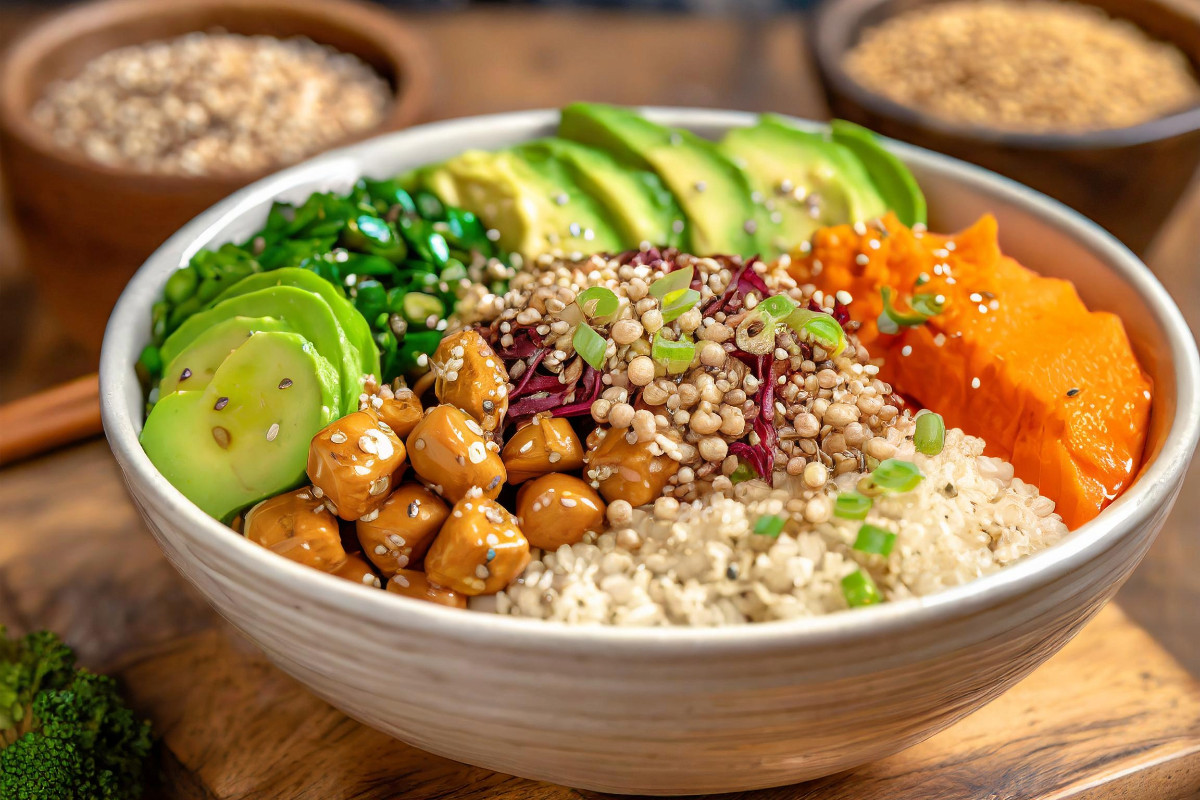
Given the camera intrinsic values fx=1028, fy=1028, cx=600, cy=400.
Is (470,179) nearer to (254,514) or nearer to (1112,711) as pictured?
(254,514)

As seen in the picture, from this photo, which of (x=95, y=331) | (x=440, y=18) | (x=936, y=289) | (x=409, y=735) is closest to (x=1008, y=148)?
(x=936, y=289)

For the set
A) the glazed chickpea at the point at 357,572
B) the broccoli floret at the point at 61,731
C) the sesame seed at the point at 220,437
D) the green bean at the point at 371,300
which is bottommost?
the broccoli floret at the point at 61,731

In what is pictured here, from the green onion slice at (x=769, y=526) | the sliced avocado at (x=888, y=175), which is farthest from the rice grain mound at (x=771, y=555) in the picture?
the sliced avocado at (x=888, y=175)

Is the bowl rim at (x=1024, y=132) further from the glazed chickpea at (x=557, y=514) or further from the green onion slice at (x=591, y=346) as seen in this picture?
the glazed chickpea at (x=557, y=514)

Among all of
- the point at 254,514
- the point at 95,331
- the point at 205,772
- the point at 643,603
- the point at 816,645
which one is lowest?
the point at 95,331

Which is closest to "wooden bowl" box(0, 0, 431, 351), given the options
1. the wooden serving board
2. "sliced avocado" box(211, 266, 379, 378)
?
"sliced avocado" box(211, 266, 379, 378)

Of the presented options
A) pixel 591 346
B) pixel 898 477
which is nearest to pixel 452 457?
pixel 591 346
